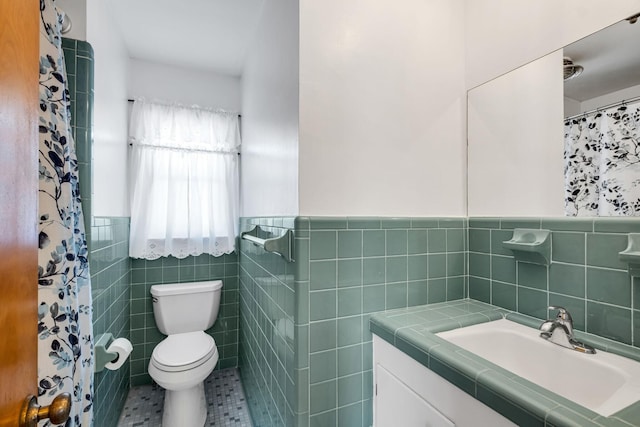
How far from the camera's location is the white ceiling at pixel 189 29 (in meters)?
1.64

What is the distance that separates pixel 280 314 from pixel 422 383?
616mm

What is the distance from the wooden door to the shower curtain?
1.04ft

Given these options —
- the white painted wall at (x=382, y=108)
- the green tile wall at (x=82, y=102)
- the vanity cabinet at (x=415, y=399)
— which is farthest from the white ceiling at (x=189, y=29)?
the vanity cabinet at (x=415, y=399)

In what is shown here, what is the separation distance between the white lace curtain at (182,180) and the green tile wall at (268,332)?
291mm

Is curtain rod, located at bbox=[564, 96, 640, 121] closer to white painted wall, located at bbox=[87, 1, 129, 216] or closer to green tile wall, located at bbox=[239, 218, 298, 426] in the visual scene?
green tile wall, located at bbox=[239, 218, 298, 426]

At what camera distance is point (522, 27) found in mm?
1184

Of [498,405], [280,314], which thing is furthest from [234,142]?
[498,405]

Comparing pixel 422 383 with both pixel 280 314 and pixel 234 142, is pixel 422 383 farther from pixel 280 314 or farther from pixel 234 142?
pixel 234 142

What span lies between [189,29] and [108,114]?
755 millimetres

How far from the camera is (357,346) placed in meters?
1.13

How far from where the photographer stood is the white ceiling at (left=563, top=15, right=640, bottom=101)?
2.99ft

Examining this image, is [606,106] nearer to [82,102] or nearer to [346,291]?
[346,291]

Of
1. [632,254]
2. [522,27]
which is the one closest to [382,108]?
[522,27]

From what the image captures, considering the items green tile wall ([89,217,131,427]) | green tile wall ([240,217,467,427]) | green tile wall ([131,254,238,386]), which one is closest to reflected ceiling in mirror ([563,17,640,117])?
green tile wall ([240,217,467,427])
